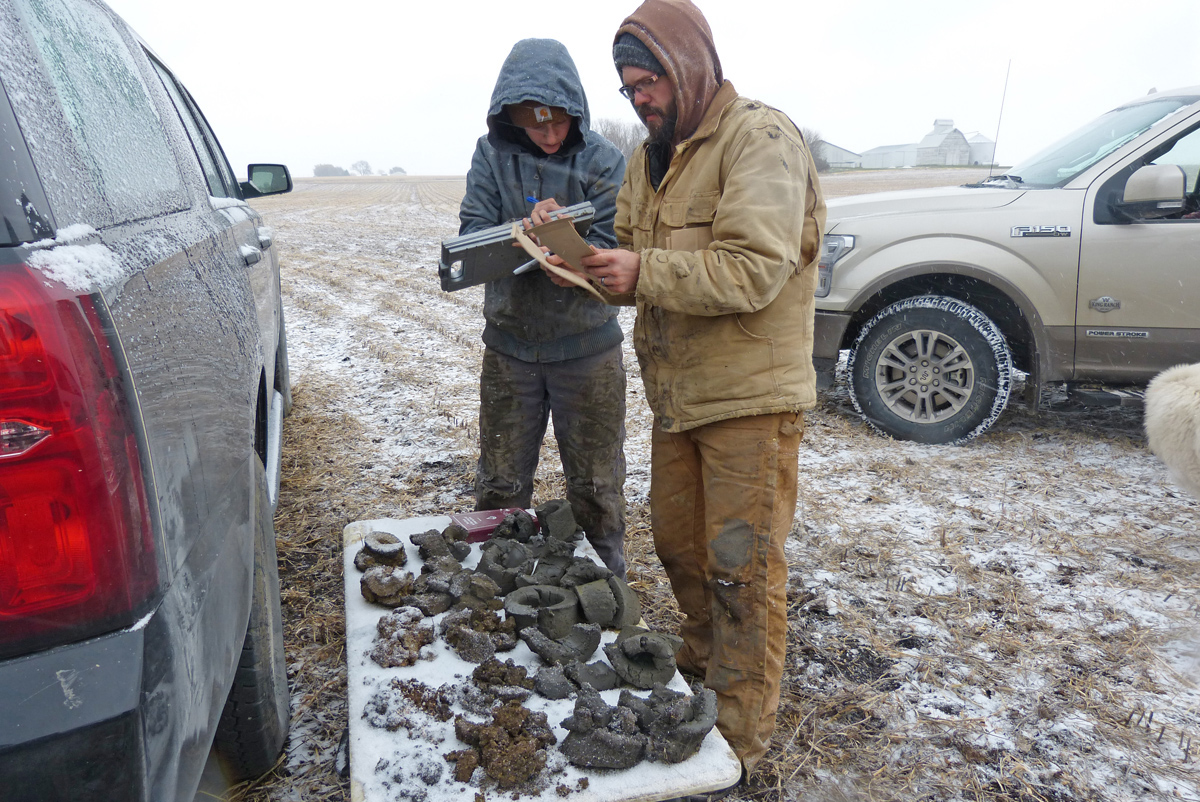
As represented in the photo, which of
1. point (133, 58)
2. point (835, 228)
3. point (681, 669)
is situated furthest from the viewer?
point (835, 228)

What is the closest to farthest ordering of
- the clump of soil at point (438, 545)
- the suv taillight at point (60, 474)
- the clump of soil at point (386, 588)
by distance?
the suv taillight at point (60, 474), the clump of soil at point (386, 588), the clump of soil at point (438, 545)

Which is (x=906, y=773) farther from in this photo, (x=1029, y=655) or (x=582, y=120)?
(x=582, y=120)

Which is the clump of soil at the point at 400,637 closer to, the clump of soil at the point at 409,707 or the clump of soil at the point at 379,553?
the clump of soil at the point at 409,707

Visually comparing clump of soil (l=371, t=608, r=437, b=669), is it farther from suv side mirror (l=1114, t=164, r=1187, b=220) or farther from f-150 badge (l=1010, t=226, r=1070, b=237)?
suv side mirror (l=1114, t=164, r=1187, b=220)

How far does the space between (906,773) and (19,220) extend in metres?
2.57

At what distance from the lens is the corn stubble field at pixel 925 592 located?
229cm

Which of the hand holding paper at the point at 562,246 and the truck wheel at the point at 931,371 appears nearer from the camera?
the hand holding paper at the point at 562,246

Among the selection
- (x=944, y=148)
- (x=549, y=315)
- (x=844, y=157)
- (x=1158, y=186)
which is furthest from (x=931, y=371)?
(x=844, y=157)

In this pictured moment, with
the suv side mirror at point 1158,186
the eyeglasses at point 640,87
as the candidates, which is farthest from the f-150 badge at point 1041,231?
the eyeglasses at point 640,87

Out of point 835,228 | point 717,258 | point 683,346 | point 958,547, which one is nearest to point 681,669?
point 683,346

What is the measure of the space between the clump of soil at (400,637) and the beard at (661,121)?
5.52 ft

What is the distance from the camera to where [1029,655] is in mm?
2809

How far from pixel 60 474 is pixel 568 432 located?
7.08 ft

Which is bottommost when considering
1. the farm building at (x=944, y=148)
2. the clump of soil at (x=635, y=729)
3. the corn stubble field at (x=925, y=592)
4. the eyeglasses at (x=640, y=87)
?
the corn stubble field at (x=925, y=592)
